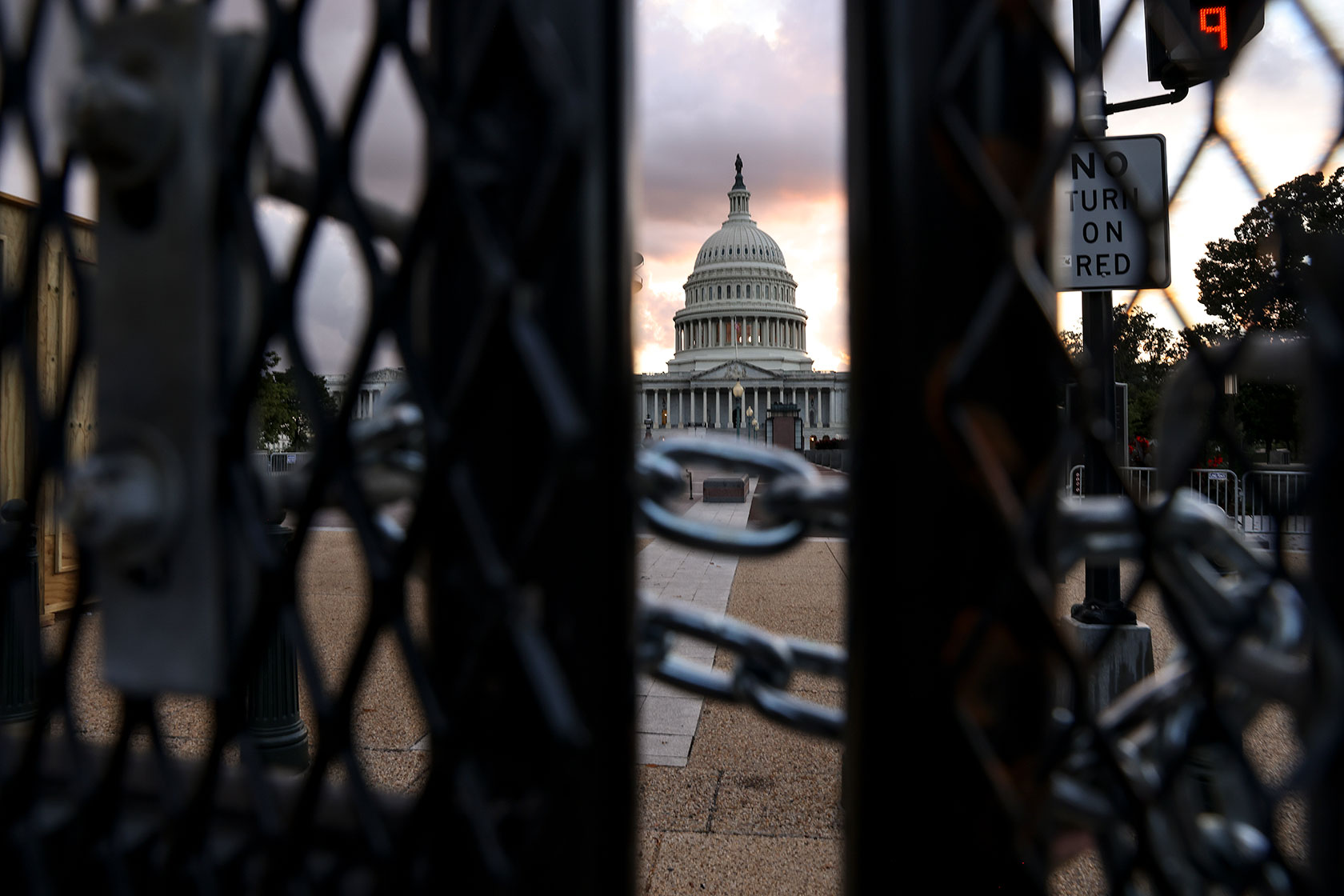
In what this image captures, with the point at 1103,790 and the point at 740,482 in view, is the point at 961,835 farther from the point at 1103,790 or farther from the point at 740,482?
the point at 740,482

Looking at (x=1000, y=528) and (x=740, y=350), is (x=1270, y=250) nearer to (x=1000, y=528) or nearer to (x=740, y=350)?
(x=1000, y=528)

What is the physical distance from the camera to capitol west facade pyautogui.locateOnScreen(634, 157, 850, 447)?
287ft

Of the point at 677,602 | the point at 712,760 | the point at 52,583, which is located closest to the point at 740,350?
the point at 677,602

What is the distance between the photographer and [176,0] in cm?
78

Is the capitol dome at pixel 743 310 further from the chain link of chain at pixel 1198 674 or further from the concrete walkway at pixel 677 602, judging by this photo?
the chain link of chain at pixel 1198 674

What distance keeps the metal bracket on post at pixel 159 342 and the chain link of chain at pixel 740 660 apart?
1.47 ft

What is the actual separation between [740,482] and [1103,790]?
77.5 ft

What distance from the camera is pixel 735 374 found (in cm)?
8644

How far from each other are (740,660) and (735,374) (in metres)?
86.1

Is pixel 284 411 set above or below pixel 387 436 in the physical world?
above

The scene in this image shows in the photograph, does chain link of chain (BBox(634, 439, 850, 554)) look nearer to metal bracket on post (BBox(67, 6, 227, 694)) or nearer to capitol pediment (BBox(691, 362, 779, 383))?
metal bracket on post (BBox(67, 6, 227, 694))

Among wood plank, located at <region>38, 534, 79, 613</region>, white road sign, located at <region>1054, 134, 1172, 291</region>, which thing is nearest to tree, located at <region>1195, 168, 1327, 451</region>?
white road sign, located at <region>1054, 134, 1172, 291</region>

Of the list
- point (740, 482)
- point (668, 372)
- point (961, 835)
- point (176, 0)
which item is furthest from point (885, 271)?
point (668, 372)

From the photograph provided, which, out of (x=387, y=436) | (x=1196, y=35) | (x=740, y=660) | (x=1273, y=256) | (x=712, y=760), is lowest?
(x=712, y=760)
